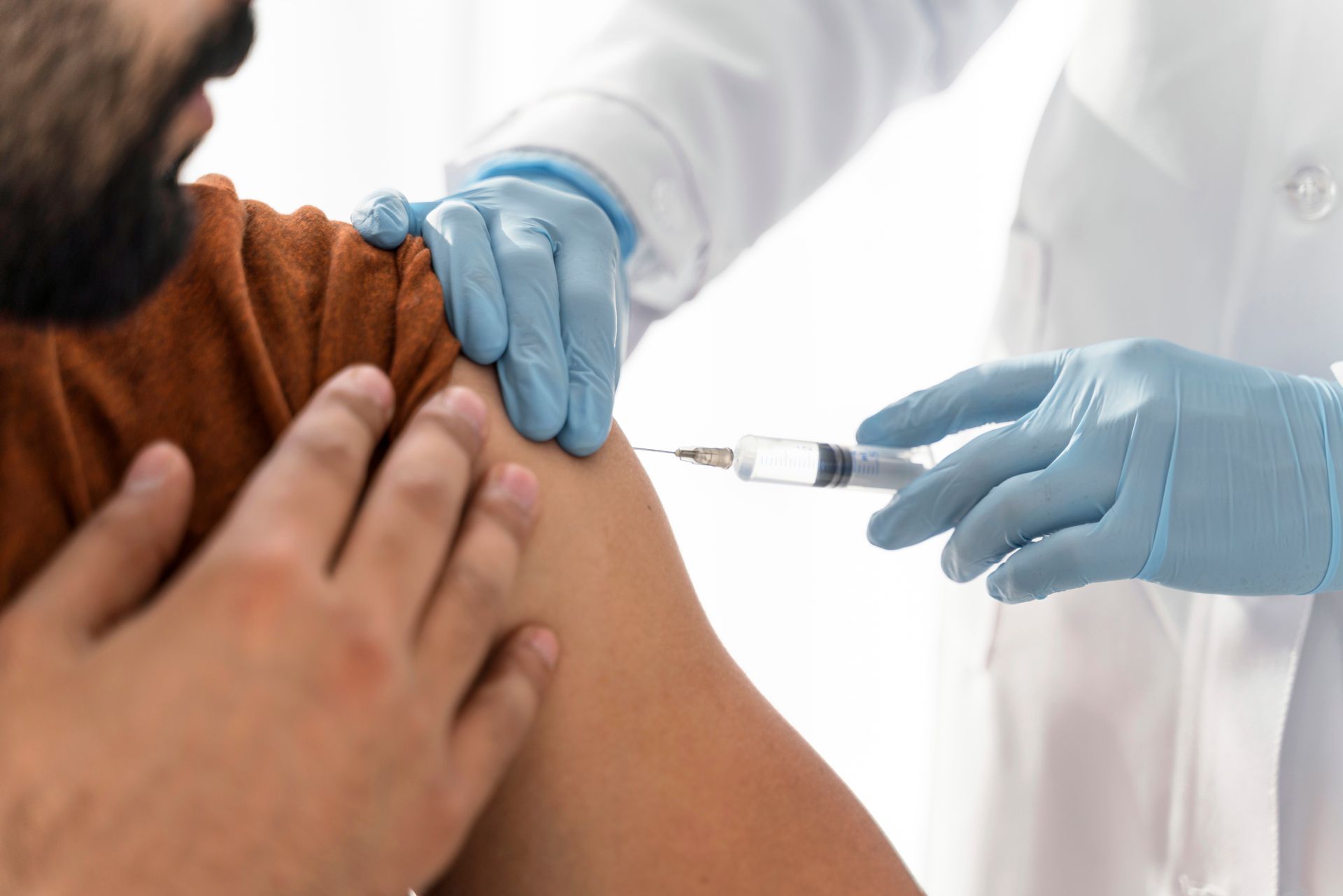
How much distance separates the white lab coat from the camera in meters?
1.16

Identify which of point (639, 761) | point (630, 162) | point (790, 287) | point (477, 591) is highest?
point (790, 287)

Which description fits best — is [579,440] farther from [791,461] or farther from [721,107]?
[721,107]

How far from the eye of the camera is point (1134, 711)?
4.18 feet

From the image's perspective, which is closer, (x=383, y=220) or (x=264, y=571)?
(x=264, y=571)

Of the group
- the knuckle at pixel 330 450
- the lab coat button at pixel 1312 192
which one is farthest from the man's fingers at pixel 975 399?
the knuckle at pixel 330 450

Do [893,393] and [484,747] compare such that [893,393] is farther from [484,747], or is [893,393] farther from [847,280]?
[484,747]

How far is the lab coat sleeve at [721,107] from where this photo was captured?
4.61ft

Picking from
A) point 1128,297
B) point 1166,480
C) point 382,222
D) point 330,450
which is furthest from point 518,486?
point 1128,297

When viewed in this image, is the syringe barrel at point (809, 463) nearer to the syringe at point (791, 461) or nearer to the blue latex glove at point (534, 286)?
the syringe at point (791, 461)

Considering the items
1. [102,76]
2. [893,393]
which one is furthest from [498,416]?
[893,393]

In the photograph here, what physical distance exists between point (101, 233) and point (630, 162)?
835mm

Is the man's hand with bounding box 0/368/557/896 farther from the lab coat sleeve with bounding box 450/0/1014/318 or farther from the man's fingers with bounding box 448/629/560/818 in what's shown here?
the lab coat sleeve with bounding box 450/0/1014/318

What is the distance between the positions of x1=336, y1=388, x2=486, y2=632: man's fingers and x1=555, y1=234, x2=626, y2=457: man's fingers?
0.18 m

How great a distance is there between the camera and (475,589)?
0.67 m
